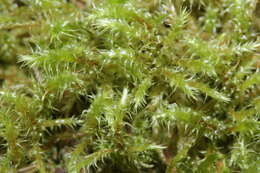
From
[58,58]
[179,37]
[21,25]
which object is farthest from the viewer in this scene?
[21,25]

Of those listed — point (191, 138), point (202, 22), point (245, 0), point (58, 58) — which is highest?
point (245, 0)

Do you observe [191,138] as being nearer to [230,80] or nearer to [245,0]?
[230,80]

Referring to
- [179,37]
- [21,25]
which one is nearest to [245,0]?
[179,37]

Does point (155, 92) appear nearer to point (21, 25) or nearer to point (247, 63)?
point (247, 63)

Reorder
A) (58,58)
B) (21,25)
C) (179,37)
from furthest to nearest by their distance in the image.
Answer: (21,25) → (179,37) → (58,58)

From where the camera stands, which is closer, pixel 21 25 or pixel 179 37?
pixel 179 37

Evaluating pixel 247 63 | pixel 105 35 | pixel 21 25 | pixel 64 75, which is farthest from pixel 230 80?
pixel 21 25

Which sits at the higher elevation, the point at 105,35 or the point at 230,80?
the point at 105,35
